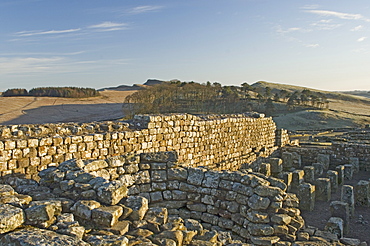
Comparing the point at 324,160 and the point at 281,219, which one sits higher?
the point at 281,219

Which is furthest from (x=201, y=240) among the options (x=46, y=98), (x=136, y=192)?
(x=46, y=98)

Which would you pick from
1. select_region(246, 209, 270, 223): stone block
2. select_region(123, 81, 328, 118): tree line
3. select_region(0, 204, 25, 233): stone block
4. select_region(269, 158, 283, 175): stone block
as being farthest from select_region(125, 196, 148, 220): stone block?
select_region(123, 81, 328, 118): tree line

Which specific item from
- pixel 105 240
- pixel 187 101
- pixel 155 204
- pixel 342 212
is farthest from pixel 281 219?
pixel 187 101

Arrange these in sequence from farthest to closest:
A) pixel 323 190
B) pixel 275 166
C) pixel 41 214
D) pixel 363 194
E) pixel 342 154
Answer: pixel 342 154 → pixel 275 166 → pixel 323 190 → pixel 363 194 → pixel 41 214

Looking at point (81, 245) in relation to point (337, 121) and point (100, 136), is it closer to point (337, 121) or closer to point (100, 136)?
point (100, 136)

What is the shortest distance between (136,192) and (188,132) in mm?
5507

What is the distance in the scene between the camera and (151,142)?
411 inches

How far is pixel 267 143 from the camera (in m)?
19.0

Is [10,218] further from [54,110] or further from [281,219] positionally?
[54,110]

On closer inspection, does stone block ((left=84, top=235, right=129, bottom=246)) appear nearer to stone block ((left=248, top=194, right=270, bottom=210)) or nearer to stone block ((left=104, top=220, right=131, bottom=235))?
stone block ((left=104, top=220, right=131, bottom=235))

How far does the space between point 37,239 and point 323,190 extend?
10.5 m

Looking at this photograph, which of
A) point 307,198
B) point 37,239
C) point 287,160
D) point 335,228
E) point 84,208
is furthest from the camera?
point 287,160

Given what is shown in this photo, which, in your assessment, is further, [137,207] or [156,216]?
[156,216]

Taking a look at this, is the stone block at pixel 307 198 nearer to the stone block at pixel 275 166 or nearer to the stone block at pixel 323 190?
the stone block at pixel 323 190
